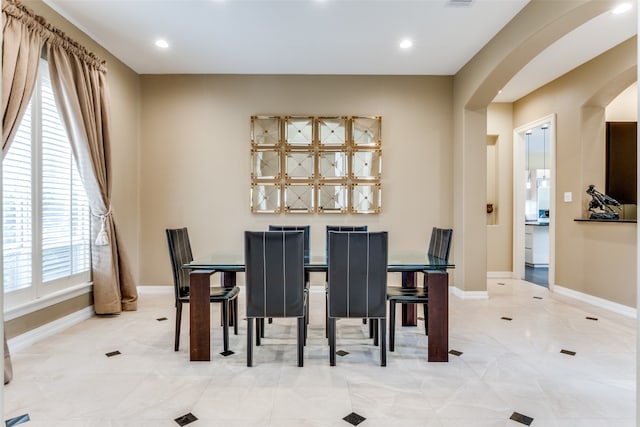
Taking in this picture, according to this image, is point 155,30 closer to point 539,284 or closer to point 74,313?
point 74,313

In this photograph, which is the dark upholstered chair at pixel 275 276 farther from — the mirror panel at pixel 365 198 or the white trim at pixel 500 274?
the white trim at pixel 500 274

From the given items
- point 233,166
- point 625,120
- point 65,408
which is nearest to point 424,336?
point 65,408

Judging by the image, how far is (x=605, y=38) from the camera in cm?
377

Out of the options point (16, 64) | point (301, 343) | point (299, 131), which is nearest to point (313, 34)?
point (299, 131)

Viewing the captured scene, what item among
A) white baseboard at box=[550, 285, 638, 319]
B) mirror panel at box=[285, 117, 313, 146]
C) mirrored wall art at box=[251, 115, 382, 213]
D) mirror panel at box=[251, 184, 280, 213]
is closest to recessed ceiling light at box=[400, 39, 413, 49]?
mirrored wall art at box=[251, 115, 382, 213]

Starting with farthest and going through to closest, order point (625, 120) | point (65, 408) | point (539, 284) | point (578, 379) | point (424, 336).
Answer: point (539, 284) < point (625, 120) < point (424, 336) < point (578, 379) < point (65, 408)

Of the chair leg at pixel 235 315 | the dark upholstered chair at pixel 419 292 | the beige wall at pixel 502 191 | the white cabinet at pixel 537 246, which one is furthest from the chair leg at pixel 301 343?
the white cabinet at pixel 537 246

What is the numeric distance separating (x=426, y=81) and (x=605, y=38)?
187 centimetres

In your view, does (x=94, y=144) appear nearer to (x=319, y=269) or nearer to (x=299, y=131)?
(x=299, y=131)

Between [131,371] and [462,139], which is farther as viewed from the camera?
[462,139]

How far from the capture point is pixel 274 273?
260 cm

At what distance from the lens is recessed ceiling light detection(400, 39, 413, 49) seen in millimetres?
3840

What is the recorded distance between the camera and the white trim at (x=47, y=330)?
2.87 metres

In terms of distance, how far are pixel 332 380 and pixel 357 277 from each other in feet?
2.31
